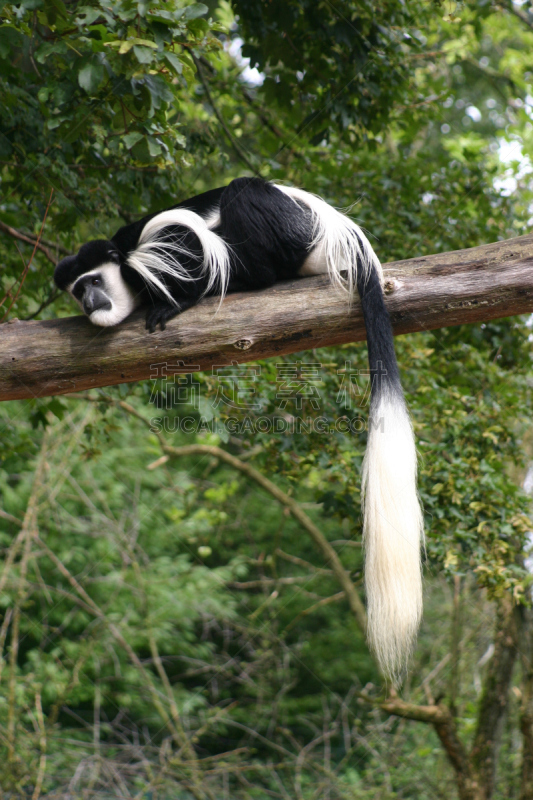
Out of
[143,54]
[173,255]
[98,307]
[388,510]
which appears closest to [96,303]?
[98,307]

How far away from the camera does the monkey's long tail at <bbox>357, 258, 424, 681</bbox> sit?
4.15ft

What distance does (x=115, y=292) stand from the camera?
5.55 ft

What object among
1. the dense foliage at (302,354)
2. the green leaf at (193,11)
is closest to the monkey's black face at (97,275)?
the dense foliage at (302,354)

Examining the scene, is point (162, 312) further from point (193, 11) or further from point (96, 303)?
point (193, 11)

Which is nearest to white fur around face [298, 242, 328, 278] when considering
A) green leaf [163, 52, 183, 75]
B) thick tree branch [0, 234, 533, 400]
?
thick tree branch [0, 234, 533, 400]

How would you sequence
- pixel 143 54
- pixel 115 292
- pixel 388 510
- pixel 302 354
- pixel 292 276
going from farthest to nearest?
pixel 302 354 → pixel 292 276 → pixel 115 292 → pixel 388 510 → pixel 143 54

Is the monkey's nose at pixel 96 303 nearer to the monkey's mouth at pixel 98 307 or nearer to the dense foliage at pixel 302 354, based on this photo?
the monkey's mouth at pixel 98 307

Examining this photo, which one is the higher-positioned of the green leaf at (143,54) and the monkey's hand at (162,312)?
the green leaf at (143,54)

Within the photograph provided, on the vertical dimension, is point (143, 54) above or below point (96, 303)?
above

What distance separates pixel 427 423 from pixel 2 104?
1587 mm

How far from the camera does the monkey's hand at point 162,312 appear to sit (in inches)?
59.9

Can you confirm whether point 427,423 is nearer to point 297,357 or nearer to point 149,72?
point 297,357

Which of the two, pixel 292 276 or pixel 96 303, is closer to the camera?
pixel 96 303

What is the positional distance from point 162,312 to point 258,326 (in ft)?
0.83
